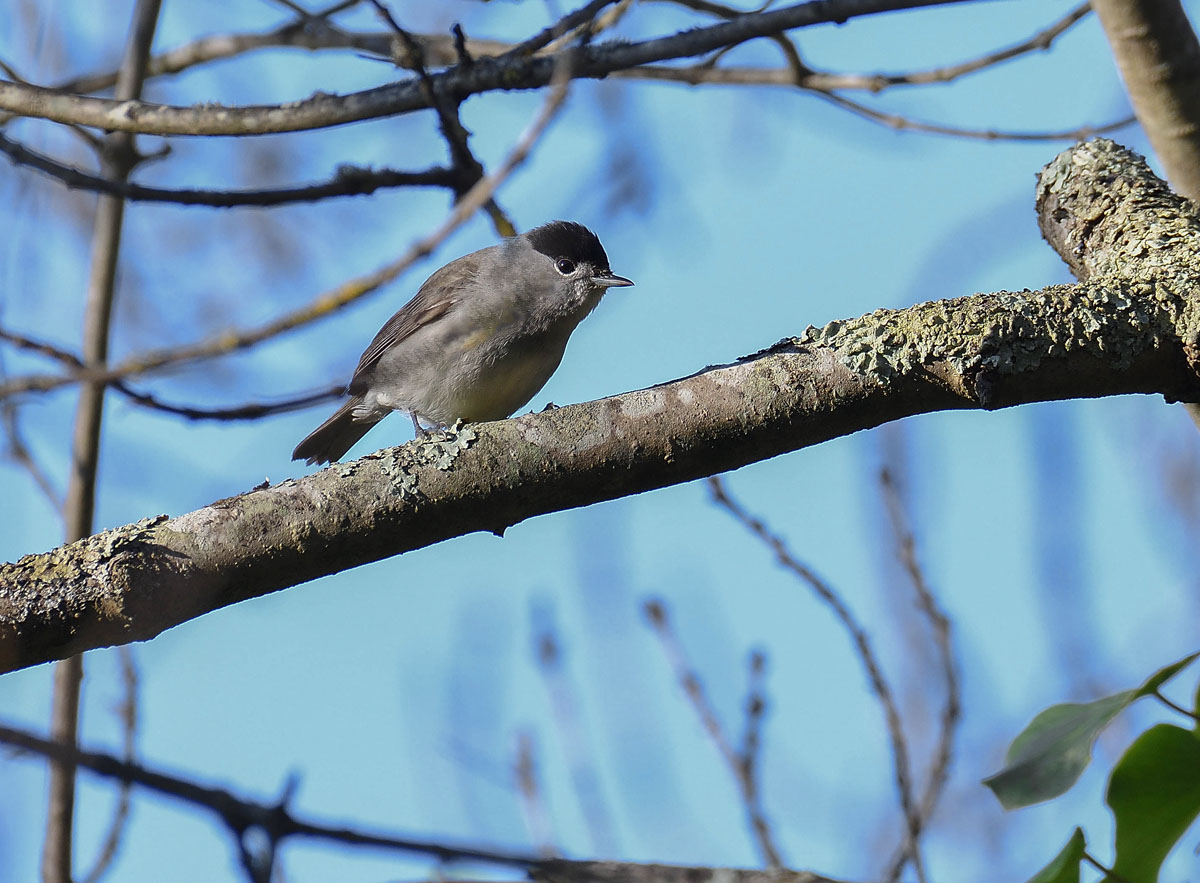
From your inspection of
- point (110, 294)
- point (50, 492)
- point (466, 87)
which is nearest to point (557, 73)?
point (466, 87)

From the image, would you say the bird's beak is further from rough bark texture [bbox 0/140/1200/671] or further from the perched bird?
rough bark texture [bbox 0/140/1200/671]

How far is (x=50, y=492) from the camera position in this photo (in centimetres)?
449

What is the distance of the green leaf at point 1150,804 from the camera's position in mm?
1809

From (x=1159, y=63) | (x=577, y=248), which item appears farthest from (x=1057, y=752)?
(x=577, y=248)

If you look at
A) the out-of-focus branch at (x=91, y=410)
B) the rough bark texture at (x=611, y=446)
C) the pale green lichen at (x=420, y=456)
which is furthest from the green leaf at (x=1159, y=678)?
the out-of-focus branch at (x=91, y=410)

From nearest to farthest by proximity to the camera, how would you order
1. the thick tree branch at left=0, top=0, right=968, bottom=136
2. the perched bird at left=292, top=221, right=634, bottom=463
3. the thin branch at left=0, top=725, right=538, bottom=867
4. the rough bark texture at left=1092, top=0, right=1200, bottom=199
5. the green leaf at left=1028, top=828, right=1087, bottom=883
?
the thin branch at left=0, top=725, right=538, bottom=867, the green leaf at left=1028, top=828, right=1087, bottom=883, the thick tree branch at left=0, top=0, right=968, bottom=136, the rough bark texture at left=1092, top=0, right=1200, bottom=199, the perched bird at left=292, top=221, right=634, bottom=463

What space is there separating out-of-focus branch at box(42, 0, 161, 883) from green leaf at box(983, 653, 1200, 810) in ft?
8.49

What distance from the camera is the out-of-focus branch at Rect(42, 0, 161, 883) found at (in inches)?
142

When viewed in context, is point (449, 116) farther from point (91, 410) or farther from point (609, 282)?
point (609, 282)

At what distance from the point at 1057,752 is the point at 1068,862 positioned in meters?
0.23

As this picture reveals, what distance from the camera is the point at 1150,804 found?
1.83 meters

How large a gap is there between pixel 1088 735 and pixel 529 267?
4.38 m

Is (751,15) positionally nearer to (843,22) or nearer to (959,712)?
(843,22)

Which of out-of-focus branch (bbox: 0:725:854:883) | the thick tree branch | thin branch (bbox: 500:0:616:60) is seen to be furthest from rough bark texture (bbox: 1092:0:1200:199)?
out-of-focus branch (bbox: 0:725:854:883)
